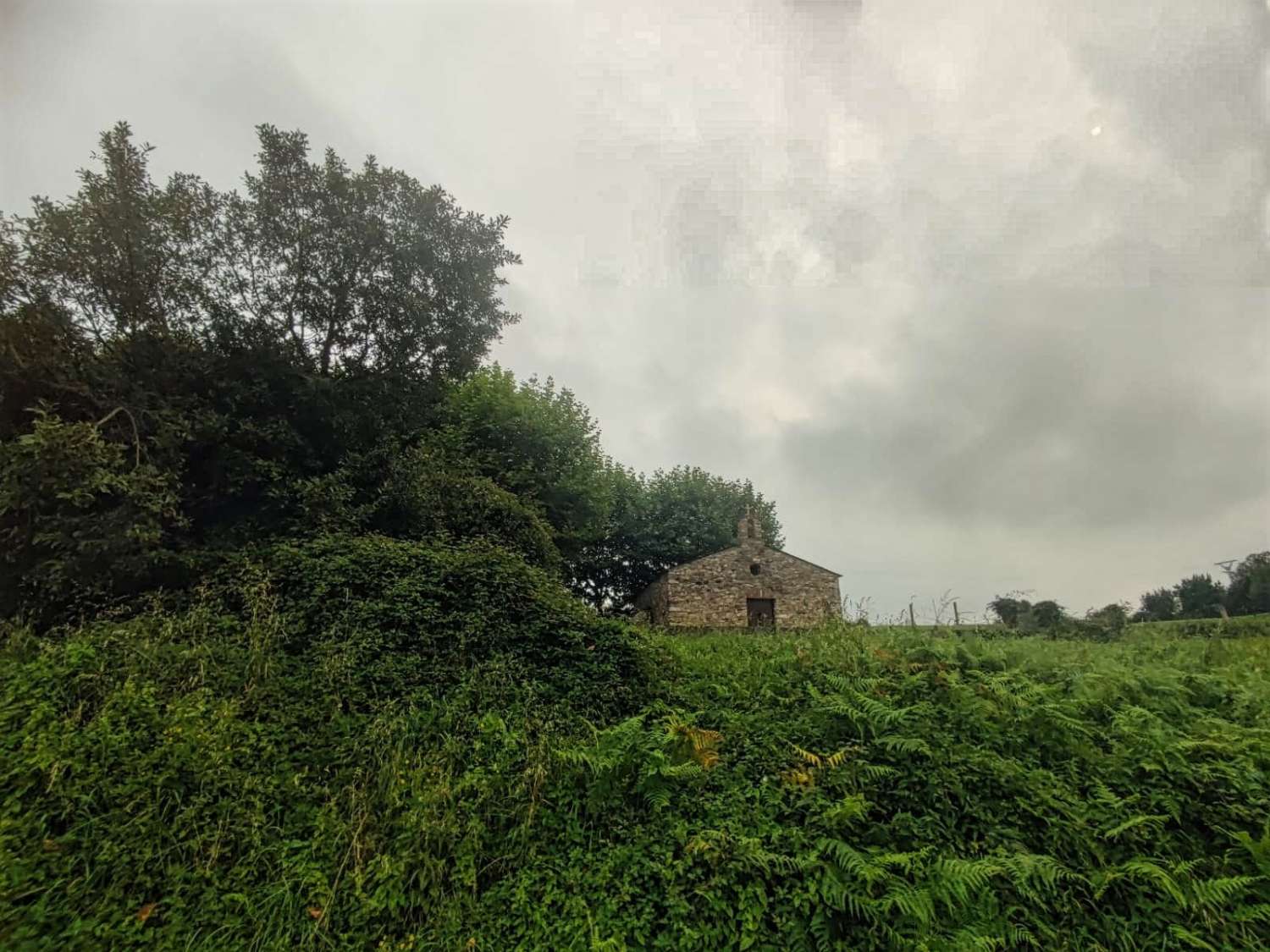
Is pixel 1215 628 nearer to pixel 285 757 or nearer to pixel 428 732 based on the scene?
pixel 428 732

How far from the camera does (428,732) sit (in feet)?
18.6

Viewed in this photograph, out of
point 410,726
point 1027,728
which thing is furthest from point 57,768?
point 1027,728

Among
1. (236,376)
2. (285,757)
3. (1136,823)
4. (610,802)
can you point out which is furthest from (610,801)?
(236,376)

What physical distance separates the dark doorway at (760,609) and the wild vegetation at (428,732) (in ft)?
42.0

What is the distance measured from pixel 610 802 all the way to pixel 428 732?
216cm

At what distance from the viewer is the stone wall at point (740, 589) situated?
21953mm

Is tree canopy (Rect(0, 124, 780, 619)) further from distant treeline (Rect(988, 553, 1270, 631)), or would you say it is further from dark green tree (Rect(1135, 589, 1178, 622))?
dark green tree (Rect(1135, 589, 1178, 622))

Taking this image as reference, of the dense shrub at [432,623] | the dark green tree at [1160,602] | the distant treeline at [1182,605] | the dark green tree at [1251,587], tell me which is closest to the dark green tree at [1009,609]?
the distant treeline at [1182,605]

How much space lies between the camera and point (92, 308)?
10.1 metres

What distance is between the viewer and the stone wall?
72.0 ft

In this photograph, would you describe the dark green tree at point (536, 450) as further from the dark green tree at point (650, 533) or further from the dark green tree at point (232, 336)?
the dark green tree at point (650, 533)

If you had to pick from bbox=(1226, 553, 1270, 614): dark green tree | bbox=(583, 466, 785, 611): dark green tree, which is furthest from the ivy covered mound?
bbox=(1226, 553, 1270, 614): dark green tree

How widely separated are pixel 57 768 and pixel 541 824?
12.5ft

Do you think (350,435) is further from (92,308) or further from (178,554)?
(92,308)
